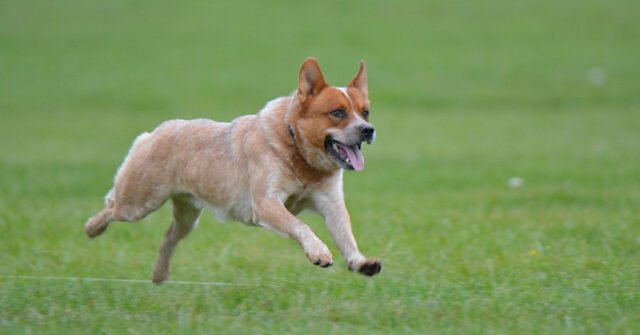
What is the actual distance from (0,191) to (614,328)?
11.1 meters

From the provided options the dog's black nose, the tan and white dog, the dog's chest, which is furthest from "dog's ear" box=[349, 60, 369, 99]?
the dog's chest

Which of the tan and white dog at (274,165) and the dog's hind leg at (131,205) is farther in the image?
the dog's hind leg at (131,205)

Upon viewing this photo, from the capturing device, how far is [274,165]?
652cm

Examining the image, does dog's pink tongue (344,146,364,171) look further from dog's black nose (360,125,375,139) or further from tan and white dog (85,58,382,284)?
dog's black nose (360,125,375,139)

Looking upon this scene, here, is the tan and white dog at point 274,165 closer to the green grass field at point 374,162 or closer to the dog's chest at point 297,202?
the dog's chest at point 297,202

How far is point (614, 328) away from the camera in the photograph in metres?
5.51

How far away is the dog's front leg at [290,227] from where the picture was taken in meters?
5.92

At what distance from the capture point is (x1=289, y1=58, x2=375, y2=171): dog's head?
20.9 feet

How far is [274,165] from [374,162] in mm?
10786

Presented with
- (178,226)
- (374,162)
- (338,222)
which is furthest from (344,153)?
(374,162)

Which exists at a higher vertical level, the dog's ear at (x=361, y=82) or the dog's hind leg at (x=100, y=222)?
the dog's ear at (x=361, y=82)

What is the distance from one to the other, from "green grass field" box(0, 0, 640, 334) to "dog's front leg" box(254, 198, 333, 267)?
0.47 metres

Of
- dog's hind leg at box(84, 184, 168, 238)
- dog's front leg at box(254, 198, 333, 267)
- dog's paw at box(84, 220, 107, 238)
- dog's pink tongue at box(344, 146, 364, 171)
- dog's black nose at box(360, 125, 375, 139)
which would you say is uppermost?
dog's black nose at box(360, 125, 375, 139)

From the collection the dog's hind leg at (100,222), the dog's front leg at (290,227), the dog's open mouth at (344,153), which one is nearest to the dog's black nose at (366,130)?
the dog's open mouth at (344,153)
